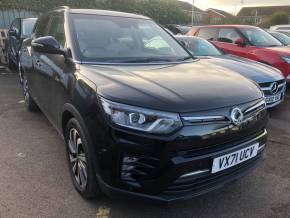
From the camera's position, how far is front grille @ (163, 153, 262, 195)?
242cm

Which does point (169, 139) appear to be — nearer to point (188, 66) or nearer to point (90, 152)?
point (90, 152)

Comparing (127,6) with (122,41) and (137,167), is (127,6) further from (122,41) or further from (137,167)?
(137,167)

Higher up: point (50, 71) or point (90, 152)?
point (50, 71)

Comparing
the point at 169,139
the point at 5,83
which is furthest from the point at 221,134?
the point at 5,83

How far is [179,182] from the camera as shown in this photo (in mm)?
2408

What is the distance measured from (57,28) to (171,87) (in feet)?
6.40

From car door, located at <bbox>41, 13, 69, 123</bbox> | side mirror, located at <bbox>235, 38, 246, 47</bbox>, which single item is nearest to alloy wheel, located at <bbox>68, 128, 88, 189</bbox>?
car door, located at <bbox>41, 13, 69, 123</bbox>

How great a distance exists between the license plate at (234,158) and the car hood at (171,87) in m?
0.40

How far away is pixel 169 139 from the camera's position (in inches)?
90.9

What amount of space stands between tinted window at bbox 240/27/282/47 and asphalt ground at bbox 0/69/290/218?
410 centimetres

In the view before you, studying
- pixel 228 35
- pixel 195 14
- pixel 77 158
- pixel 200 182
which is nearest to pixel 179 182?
pixel 200 182

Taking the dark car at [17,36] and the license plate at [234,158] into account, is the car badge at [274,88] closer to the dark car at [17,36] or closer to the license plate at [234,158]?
the license plate at [234,158]

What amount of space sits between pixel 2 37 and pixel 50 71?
8006 mm

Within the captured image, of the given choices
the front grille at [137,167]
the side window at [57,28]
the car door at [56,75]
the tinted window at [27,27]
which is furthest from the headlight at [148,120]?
the tinted window at [27,27]
